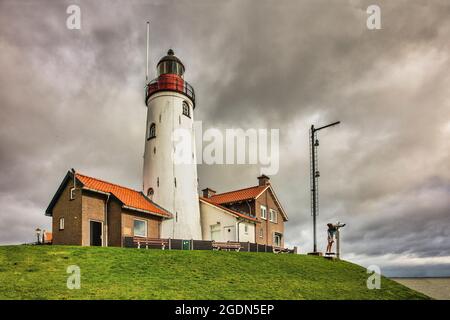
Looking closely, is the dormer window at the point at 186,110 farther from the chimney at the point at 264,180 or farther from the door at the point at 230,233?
the door at the point at 230,233

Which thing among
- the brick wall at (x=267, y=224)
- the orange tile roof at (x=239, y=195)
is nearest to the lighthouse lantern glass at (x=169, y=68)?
A: the orange tile roof at (x=239, y=195)

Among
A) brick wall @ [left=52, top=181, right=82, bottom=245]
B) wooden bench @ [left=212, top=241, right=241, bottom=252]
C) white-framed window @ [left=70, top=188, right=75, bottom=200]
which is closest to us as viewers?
brick wall @ [left=52, top=181, right=82, bottom=245]

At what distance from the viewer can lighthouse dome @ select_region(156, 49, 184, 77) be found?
1435 inches

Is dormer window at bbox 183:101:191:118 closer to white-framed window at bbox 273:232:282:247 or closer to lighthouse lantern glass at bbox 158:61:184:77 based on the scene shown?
lighthouse lantern glass at bbox 158:61:184:77

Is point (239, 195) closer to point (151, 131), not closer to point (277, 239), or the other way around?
point (277, 239)

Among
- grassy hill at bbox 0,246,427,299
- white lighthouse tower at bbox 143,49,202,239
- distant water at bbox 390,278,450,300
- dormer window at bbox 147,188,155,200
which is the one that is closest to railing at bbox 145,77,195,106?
white lighthouse tower at bbox 143,49,202,239

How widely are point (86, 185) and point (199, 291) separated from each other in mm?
15312

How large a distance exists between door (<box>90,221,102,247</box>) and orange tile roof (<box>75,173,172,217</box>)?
249cm

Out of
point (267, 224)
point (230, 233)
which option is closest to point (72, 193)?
point (230, 233)

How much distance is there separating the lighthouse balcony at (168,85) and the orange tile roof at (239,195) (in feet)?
39.7

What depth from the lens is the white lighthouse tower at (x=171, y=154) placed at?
33594 millimetres
